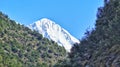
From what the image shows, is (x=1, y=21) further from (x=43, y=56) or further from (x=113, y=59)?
(x=113, y=59)

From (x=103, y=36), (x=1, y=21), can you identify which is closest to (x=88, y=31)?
(x=103, y=36)

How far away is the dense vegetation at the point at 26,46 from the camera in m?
90.4

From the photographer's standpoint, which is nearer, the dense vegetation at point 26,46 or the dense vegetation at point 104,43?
the dense vegetation at point 104,43

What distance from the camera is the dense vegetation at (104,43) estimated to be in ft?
70.2

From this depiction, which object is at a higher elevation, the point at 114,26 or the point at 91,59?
the point at 114,26

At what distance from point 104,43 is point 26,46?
253 feet

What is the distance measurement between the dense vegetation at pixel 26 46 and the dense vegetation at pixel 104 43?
5358cm

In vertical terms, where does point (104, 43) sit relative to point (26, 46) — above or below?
below

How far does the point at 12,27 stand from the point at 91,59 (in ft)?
271

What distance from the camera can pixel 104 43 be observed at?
23938mm

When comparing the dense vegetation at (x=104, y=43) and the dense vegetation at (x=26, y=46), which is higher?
the dense vegetation at (x=26, y=46)

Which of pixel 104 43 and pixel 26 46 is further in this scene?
pixel 26 46

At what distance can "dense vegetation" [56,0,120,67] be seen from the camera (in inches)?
843

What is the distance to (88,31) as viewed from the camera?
31.8 meters
